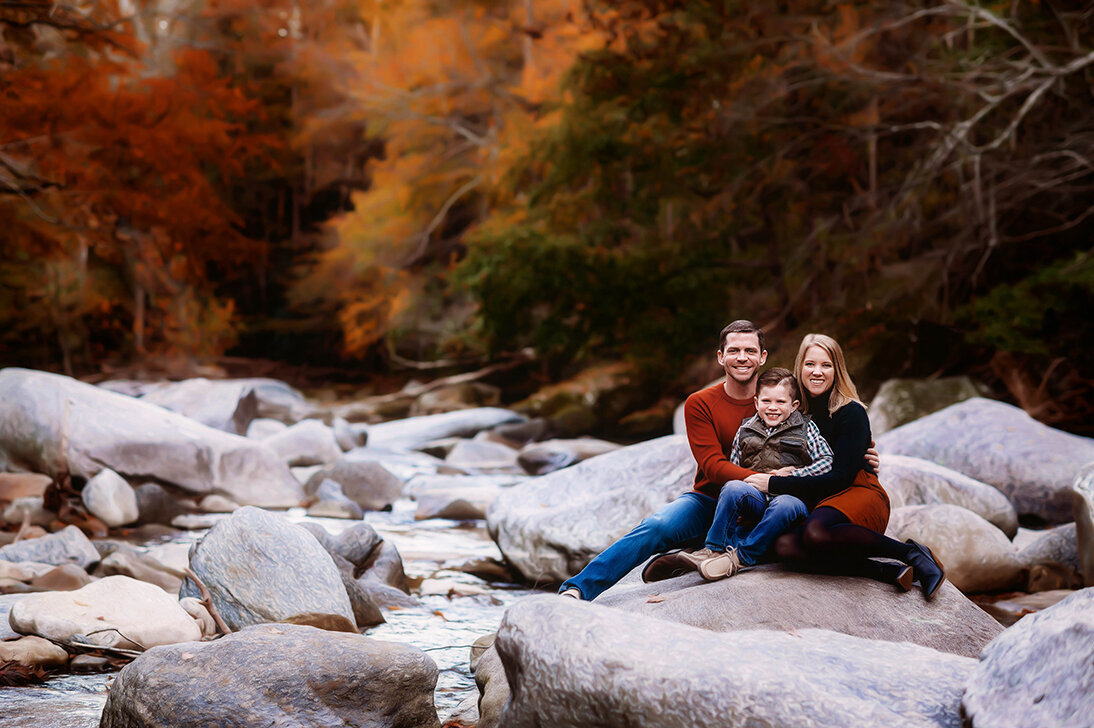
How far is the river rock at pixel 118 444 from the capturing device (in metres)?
6.77

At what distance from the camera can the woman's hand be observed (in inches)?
113

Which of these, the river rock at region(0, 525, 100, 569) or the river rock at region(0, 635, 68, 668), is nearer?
the river rock at region(0, 635, 68, 668)

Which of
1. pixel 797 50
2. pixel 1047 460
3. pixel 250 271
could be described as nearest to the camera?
pixel 1047 460

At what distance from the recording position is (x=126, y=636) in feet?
11.7

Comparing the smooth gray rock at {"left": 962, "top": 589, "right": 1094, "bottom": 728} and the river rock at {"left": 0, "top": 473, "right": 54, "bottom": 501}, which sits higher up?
the smooth gray rock at {"left": 962, "top": 589, "right": 1094, "bottom": 728}

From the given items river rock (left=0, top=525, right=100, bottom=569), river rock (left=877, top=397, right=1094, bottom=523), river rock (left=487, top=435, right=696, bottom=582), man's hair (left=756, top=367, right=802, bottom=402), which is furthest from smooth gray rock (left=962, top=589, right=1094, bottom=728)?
river rock (left=877, top=397, right=1094, bottom=523)

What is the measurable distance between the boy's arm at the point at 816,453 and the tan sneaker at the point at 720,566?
348 mm

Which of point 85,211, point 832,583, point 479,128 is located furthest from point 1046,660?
point 479,128

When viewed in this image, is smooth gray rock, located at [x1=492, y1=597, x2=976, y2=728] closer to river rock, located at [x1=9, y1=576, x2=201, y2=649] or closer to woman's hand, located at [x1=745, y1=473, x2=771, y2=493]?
woman's hand, located at [x1=745, y1=473, x2=771, y2=493]

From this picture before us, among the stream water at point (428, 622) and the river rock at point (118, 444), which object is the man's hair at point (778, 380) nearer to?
the stream water at point (428, 622)

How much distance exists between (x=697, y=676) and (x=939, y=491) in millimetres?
3540

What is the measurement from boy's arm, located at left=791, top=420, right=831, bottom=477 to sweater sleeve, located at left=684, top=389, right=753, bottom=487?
0.62ft

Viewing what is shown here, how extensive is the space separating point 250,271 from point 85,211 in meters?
13.5

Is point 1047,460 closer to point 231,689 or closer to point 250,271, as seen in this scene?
point 231,689
